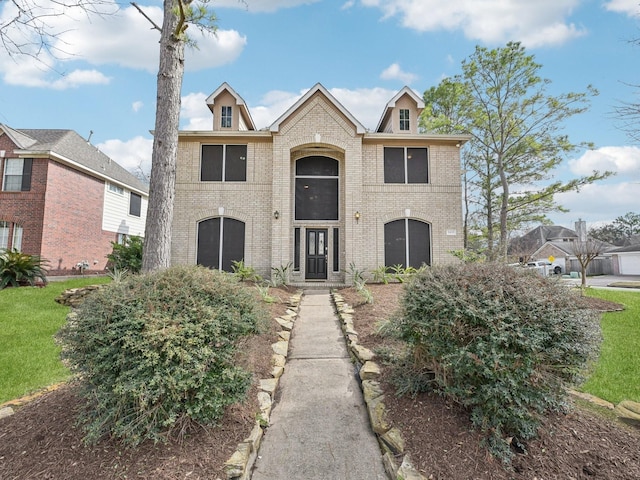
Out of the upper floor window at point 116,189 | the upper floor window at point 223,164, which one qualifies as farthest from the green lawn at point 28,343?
the upper floor window at point 116,189

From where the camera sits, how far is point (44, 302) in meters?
8.57

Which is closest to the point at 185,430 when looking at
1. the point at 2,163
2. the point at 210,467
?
the point at 210,467

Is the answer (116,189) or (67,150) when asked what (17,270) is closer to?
(67,150)

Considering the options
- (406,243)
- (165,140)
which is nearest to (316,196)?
(406,243)

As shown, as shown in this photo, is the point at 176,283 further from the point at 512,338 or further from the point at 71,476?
the point at 512,338

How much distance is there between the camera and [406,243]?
39.3 feet

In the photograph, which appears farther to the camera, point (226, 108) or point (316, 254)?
point (226, 108)

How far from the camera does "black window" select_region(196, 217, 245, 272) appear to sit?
39.0 ft

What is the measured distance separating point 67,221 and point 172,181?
12643 millimetres

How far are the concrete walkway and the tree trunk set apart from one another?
3442 mm

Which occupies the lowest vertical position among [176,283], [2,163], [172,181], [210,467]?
[210,467]

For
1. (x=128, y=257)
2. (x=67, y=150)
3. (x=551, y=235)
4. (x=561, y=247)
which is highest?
(x=67, y=150)

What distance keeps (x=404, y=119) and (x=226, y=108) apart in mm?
7472

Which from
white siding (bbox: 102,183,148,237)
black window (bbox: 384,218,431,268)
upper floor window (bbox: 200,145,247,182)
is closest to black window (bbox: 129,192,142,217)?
white siding (bbox: 102,183,148,237)
